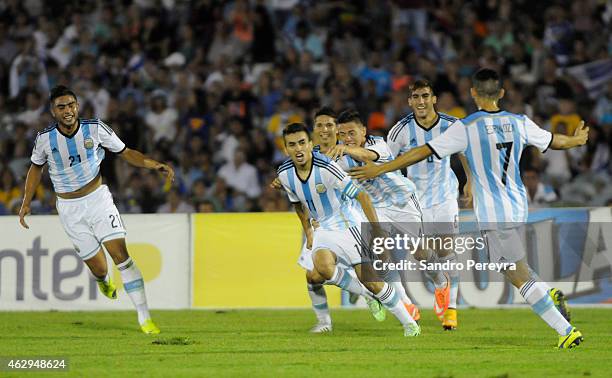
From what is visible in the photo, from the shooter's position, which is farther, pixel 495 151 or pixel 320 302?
pixel 320 302

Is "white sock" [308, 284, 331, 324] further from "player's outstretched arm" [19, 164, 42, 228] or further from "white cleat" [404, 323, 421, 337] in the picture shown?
"player's outstretched arm" [19, 164, 42, 228]

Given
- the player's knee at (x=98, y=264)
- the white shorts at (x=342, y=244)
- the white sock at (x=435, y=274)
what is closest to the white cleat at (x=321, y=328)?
the white shorts at (x=342, y=244)

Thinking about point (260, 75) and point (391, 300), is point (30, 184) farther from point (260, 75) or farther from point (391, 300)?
point (260, 75)

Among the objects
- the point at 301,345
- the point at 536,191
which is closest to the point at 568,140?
the point at 301,345

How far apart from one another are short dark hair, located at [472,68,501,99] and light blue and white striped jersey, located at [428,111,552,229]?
16 centimetres

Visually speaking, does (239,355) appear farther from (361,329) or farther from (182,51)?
(182,51)

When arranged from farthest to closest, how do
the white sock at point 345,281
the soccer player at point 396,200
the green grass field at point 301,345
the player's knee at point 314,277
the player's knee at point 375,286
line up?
the soccer player at point 396,200 < the player's knee at point 314,277 < the white sock at point 345,281 < the player's knee at point 375,286 < the green grass field at point 301,345

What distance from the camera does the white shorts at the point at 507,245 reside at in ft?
29.6

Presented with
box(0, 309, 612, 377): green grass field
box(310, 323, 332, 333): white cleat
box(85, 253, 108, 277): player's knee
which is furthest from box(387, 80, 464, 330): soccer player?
box(85, 253, 108, 277): player's knee

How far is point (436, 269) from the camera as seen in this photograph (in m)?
11.5

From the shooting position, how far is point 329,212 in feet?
33.8

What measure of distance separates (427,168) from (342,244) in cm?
181

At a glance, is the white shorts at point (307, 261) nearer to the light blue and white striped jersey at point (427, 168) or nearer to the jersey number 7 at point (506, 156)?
the light blue and white striped jersey at point (427, 168)

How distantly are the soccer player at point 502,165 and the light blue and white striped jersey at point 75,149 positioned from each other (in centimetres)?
372
